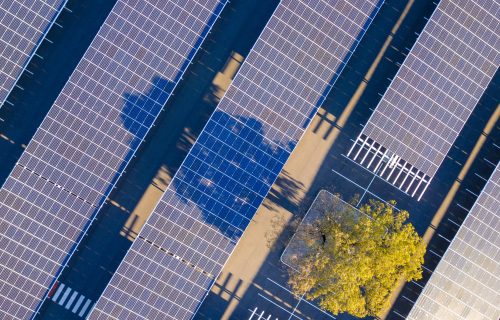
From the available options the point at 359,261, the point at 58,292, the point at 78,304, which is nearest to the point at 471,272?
the point at 359,261

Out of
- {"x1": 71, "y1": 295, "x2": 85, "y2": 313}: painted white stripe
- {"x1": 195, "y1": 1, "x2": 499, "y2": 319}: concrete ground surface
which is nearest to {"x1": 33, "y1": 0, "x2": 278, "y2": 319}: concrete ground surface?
{"x1": 71, "y1": 295, "x2": 85, "y2": 313}: painted white stripe

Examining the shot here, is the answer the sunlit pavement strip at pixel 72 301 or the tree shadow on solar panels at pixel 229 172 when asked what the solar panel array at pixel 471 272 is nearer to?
the tree shadow on solar panels at pixel 229 172

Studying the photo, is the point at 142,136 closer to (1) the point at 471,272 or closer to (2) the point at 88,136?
(2) the point at 88,136

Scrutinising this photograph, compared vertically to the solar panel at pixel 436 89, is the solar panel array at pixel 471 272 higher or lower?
lower

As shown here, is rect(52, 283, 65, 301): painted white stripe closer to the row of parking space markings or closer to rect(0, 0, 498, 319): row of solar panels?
the row of parking space markings

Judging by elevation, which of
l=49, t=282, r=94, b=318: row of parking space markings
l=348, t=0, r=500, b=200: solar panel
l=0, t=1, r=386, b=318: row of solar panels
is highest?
l=348, t=0, r=500, b=200: solar panel

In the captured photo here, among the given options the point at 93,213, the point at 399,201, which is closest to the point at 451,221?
the point at 399,201

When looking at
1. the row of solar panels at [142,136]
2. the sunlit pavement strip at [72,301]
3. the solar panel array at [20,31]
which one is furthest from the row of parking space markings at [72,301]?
the solar panel array at [20,31]
